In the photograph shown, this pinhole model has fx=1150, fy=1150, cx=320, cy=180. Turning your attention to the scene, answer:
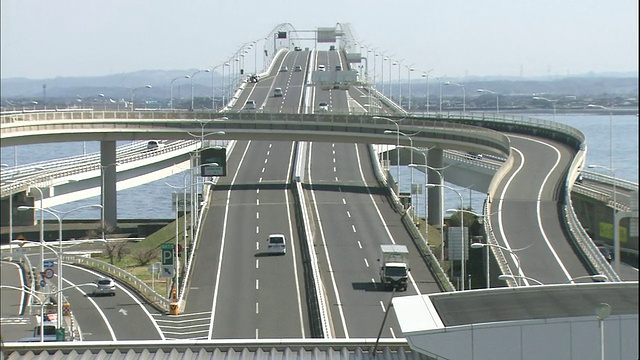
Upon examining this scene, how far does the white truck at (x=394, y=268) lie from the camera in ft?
151

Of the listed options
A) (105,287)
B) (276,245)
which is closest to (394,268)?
A: (276,245)

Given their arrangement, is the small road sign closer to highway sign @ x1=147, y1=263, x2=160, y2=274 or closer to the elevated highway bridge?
the elevated highway bridge

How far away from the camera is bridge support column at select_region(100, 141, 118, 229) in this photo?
75.9 metres

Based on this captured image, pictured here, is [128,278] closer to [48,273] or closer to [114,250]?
[48,273]

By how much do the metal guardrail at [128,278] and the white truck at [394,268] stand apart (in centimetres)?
889

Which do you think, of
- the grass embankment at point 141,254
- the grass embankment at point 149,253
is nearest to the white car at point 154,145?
the grass embankment at point 149,253

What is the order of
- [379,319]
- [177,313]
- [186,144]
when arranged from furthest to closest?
1. [186,144]
2. [177,313]
3. [379,319]

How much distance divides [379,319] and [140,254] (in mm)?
25066

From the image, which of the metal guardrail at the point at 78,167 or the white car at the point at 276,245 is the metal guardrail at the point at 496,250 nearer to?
the white car at the point at 276,245

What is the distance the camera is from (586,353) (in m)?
15.0

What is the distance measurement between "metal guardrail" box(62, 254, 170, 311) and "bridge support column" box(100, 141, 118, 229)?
15.5 m

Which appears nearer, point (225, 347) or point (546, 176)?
point (225, 347)

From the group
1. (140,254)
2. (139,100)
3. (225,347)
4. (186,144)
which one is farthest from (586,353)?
(139,100)

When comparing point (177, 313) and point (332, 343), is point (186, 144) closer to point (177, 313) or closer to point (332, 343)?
point (177, 313)
